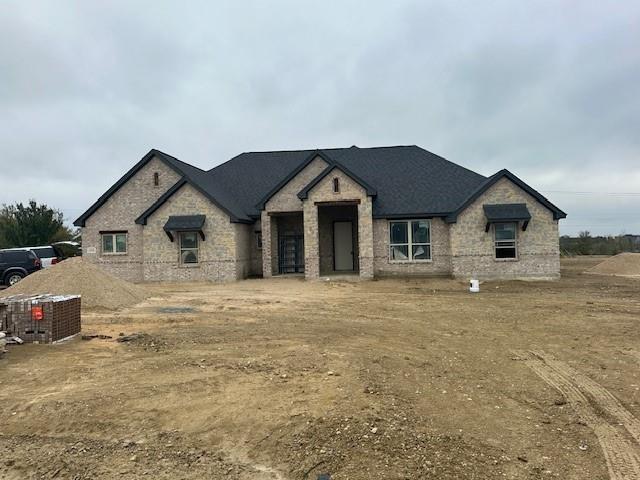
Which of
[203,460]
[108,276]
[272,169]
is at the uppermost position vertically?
[272,169]

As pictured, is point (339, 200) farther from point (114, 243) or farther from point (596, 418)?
point (596, 418)

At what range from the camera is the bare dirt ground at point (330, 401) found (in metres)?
4.50

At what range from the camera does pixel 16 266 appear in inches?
902

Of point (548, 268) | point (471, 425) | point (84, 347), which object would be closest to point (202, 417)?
point (471, 425)

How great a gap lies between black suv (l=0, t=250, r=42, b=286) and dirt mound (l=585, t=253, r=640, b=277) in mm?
28498

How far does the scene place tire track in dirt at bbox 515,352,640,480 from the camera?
4320 millimetres

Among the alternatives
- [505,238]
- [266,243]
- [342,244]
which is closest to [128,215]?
[266,243]

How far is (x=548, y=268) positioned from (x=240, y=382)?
1839 centimetres

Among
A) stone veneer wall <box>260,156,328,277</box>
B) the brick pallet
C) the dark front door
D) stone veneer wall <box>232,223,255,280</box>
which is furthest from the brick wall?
the brick pallet

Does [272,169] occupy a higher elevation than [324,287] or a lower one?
higher

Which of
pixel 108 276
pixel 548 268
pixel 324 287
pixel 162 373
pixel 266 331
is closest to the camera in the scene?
pixel 162 373

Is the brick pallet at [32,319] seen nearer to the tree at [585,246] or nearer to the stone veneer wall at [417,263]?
the stone veneer wall at [417,263]

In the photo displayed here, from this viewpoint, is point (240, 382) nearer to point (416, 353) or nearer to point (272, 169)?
point (416, 353)

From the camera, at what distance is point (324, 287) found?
19.9 meters
